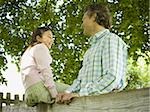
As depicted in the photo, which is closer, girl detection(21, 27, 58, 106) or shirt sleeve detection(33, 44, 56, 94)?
girl detection(21, 27, 58, 106)

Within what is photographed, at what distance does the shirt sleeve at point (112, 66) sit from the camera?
2.90 metres

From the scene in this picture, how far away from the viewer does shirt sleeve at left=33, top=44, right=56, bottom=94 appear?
351 cm

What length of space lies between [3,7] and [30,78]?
8959 mm

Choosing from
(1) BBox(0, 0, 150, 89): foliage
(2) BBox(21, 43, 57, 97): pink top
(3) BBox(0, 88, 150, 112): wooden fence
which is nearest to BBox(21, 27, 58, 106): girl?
(2) BBox(21, 43, 57, 97): pink top

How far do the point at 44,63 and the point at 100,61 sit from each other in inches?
30.4

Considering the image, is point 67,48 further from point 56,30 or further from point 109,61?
point 109,61

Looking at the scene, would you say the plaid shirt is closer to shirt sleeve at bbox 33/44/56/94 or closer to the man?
the man

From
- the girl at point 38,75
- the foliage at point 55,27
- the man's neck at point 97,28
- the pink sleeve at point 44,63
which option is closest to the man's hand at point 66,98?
the girl at point 38,75

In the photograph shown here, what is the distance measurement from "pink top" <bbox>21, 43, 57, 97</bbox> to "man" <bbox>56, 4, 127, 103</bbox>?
223mm

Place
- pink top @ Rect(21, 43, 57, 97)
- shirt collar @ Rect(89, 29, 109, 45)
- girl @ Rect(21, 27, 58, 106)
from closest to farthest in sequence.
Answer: girl @ Rect(21, 27, 58, 106) → shirt collar @ Rect(89, 29, 109, 45) → pink top @ Rect(21, 43, 57, 97)

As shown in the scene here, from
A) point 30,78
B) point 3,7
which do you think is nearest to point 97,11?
point 30,78

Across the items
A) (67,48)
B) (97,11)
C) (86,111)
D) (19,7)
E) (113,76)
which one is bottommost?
(86,111)

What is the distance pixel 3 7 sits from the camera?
12086 mm

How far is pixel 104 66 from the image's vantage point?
2.97 metres
